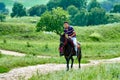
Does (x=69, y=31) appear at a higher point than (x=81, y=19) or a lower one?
higher

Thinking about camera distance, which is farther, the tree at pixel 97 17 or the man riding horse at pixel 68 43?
the tree at pixel 97 17

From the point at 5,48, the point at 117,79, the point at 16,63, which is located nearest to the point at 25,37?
the point at 5,48

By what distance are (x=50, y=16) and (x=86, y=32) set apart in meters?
9.64

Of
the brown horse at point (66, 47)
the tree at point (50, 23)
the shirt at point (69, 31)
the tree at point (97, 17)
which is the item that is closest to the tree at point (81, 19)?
the tree at point (97, 17)

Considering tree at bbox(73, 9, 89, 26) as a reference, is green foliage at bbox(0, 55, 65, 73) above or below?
above

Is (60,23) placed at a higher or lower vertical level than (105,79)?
lower

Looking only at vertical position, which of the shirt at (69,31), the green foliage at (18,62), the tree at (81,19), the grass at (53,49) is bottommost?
the tree at (81,19)

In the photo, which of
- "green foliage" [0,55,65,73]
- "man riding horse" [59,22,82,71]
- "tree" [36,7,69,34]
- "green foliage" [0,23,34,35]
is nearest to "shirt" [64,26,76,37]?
"man riding horse" [59,22,82,71]

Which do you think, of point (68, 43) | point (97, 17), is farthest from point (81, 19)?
point (68, 43)

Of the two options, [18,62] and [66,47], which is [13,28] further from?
[66,47]

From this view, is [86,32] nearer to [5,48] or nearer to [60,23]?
[60,23]

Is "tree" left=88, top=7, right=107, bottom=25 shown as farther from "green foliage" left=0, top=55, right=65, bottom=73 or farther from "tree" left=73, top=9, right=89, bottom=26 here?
"green foliage" left=0, top=55, right=65, bottom=73

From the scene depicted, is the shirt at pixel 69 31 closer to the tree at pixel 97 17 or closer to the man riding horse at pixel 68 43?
the man riding horse at pixel 68 43

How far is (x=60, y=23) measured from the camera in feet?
325
